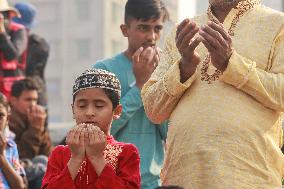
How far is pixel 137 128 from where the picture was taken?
6.52m

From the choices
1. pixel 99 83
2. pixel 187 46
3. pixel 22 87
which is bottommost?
pixel 22 87

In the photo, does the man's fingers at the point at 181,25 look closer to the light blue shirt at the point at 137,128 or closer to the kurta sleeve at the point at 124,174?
the kurta sleeve at the point at 124,174

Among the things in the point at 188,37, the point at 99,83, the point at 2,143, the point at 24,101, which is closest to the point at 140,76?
the point at 99,83

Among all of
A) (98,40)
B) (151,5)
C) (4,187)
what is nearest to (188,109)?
(151,5)

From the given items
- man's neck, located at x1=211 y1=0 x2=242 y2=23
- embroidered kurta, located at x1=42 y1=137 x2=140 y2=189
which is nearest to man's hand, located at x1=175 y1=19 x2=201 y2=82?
man's neck, located at x1=211 y1=0 x2=242 y2=23

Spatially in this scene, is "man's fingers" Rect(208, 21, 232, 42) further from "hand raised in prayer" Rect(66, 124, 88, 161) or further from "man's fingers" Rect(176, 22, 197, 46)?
"hand raised in prayer" Rect(66, 124, 88, 161)

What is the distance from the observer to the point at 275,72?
4992 mm

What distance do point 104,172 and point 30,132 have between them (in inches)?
147

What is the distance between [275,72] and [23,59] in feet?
20.1

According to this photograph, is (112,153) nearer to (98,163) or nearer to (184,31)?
(98,163)

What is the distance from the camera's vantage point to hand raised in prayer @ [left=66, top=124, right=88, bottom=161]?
4.99m

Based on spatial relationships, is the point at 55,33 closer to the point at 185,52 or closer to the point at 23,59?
the point at 23,59

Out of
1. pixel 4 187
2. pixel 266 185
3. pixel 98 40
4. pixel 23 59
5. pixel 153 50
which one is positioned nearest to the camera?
pixel 266 185

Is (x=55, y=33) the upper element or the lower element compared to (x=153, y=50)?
lower
